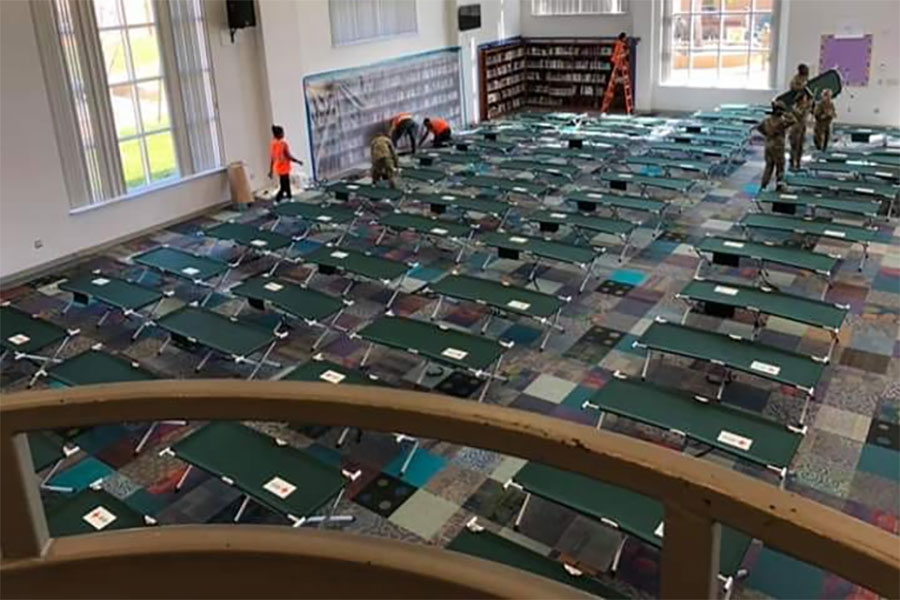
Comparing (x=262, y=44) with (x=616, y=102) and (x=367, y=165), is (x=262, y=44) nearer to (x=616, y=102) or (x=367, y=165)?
(x=367, y=165)

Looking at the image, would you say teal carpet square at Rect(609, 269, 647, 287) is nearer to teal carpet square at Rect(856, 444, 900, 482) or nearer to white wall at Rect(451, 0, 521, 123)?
Result: teal carpet square at Rect(856, 444, 900, 482)

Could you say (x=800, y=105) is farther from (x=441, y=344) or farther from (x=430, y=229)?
(x=441, y=344)

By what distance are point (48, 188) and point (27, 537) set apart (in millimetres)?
9095

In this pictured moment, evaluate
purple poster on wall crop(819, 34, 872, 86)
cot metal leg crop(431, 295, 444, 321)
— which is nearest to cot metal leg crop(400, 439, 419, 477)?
cot metal leg crop(431, 295, 444, 321)

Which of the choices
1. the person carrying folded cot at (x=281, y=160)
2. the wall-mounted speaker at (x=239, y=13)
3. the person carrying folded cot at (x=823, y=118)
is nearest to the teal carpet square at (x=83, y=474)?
the person carrying folded cot at (x=281, y=160)

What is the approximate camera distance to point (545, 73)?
1908 cm

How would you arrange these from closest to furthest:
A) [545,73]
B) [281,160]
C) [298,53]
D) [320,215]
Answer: [320,215] → [281,160] → [298,53] → [545,73]

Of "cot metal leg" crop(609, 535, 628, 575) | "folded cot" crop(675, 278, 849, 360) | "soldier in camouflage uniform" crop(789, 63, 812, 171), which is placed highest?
"soldier in camouflage uniform" crop(789, 63, 812, 171)

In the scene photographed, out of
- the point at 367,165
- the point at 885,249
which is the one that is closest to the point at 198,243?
the point at 367,165

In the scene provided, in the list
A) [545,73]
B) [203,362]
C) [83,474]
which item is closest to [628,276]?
[203,362]

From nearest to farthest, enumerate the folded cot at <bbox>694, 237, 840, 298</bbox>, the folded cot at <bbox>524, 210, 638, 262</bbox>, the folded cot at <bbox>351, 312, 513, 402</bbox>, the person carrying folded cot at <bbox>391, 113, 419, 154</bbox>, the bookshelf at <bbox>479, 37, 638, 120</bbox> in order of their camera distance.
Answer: the folded cot at <bbox>351, 312, 513, 402</bbox>, the folded cot at <bbox>694, 237, 840, 298</bbox>, the folded cot at <bbox>524, 210, 638, 262</bbox>, the person carrying folded cot at <bbox>391, 113, 419, 154</bbox>, the bookshelf at <bbox>479, 37, 638, 120</bbox>

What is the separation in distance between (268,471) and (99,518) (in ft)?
3.13

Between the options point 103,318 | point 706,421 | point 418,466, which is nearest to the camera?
point 706,421

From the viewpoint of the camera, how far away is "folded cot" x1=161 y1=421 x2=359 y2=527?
15.3 feet
